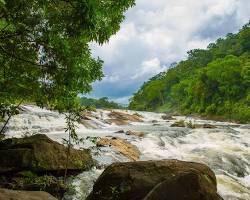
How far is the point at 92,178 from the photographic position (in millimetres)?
16234

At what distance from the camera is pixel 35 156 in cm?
1523

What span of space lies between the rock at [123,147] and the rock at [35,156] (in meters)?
5.98

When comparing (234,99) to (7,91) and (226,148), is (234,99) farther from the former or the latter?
(7,91)

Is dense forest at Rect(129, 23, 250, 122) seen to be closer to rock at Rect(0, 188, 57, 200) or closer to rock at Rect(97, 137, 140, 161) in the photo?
rock at Rect(97, 137, 140, 161)

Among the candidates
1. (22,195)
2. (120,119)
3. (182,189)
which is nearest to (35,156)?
(22,195)

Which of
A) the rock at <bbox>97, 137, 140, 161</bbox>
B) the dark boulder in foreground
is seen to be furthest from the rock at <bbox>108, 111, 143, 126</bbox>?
the dark boulder in foreground

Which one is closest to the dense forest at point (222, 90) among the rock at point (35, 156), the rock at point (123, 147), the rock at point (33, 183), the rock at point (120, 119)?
the rock at point (120, 119)

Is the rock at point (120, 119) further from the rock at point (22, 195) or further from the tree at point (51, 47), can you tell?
the rock at point (22, 195)

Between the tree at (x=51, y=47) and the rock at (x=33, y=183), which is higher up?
the tree at (x=51, y=47)

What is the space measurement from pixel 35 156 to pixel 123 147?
884 cm

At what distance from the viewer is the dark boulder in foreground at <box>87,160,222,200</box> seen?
9.32 m

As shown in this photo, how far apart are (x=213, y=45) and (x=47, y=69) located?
152 m

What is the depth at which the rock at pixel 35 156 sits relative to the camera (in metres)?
15.1

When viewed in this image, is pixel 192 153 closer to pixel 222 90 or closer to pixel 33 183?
pixel 33 183
